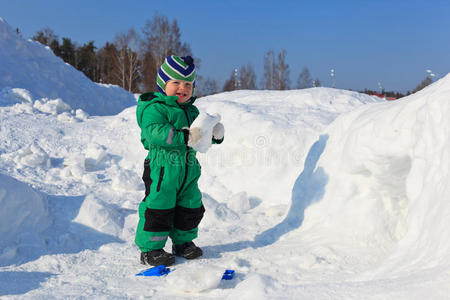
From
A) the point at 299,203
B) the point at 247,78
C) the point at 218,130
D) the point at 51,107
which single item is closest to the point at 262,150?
the point at 299,203

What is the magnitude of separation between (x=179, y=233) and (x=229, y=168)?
6.10 ft

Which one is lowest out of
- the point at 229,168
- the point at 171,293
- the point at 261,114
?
the point at 171,293

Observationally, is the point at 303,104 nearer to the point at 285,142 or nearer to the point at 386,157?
the point at 285,142

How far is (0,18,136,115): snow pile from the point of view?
34.8 feet

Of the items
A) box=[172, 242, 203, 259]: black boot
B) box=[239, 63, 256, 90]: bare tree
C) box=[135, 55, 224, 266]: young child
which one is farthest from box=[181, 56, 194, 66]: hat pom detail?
box=[239, 63, 256, 90]: bare tree

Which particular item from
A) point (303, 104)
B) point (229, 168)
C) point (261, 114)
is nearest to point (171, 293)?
point (229, 168)

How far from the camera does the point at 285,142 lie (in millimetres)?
4574

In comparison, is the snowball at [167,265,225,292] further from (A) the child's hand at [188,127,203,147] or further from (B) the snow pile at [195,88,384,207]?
(B) the snow pile at [195,88,384,207]

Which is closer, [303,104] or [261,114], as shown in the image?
[261,114]

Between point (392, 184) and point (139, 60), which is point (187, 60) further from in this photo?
point (139, 60)

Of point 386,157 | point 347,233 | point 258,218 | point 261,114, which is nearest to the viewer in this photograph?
point 386,157

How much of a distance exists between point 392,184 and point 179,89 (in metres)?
1.68

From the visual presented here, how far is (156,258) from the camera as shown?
268 cm

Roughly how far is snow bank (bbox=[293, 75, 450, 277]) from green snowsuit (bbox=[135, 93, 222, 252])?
40.7 inches
